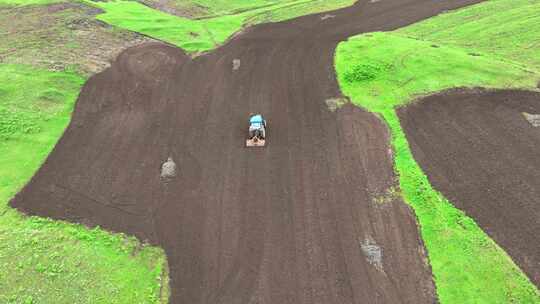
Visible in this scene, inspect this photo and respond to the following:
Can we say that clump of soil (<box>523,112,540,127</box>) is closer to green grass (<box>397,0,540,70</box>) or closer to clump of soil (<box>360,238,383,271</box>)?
green grass (<box>397,0,540,70</box>)

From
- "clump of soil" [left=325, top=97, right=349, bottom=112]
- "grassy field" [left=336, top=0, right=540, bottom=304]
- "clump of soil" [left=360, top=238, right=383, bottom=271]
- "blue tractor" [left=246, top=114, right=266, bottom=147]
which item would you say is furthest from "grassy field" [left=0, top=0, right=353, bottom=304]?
"clump of soil" [left=325, top=97, right=349, bottom=112]

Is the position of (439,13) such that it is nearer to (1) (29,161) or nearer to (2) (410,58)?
(2) (410,58)

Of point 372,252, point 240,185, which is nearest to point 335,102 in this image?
point 240,185

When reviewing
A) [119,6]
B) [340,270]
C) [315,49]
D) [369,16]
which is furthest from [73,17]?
[340,270]

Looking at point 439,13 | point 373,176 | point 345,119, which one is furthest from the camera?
point 439,13

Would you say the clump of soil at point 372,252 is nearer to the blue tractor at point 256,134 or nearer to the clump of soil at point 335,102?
the blue tractor at point 256,134

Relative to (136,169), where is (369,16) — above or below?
above
